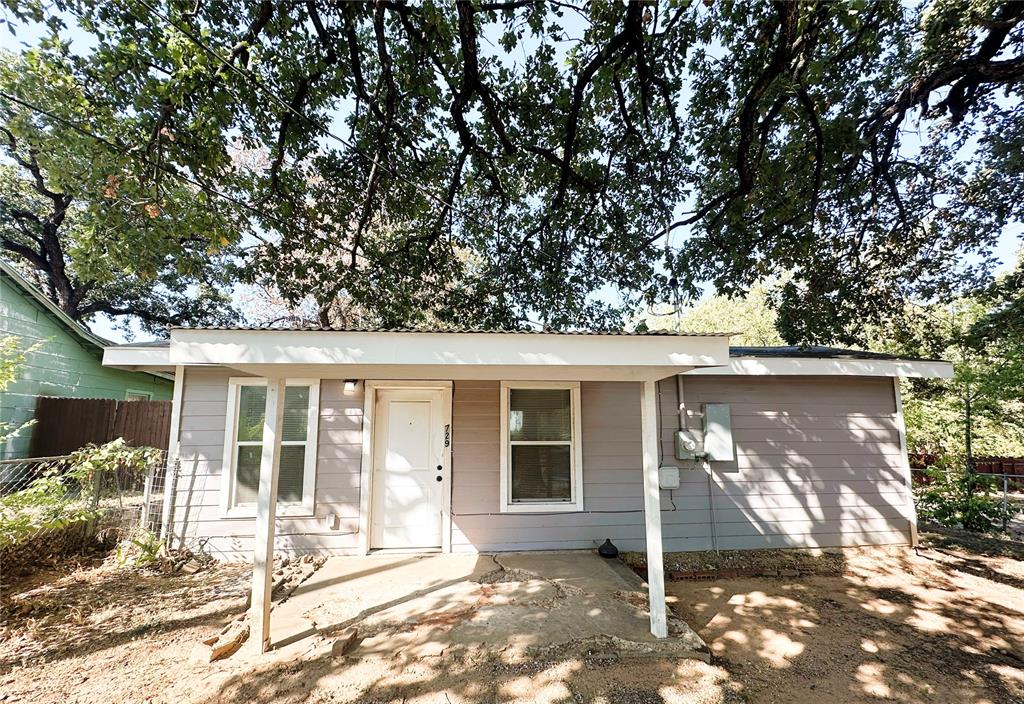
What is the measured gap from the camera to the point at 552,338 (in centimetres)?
295

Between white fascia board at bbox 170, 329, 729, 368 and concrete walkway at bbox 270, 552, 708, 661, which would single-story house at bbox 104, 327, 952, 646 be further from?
white fascia board at bbox 170, 329, 729, 368

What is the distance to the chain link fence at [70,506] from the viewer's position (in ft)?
12.0

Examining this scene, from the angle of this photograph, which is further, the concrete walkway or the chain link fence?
the chain link fence

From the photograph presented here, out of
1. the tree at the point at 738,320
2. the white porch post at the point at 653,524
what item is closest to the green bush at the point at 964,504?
the white porch post at the point at 653,524

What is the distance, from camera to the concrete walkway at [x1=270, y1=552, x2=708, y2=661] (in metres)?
2.83

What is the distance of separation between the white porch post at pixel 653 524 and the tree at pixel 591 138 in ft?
11.0

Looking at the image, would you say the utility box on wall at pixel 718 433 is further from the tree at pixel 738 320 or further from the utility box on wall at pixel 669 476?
the tree at pixel 738 320

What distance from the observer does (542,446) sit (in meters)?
4.89

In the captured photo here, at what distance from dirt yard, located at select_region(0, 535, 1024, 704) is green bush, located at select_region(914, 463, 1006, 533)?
2466 millimetres

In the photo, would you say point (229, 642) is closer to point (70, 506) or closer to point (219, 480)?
point (219, 480)

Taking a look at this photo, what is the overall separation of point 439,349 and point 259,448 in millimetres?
2989

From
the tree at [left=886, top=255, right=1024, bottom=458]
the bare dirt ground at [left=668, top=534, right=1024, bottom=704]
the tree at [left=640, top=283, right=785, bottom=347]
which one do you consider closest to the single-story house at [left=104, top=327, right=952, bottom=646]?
the bare dirt ground at [left=668, top=534, right=1024, bottom=704]

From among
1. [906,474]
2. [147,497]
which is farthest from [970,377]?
[147,497]

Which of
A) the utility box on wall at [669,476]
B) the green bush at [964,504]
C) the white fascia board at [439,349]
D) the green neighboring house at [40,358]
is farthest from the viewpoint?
the green neighboring house at [40,358]
